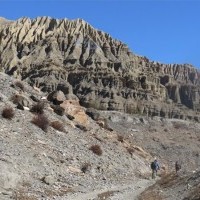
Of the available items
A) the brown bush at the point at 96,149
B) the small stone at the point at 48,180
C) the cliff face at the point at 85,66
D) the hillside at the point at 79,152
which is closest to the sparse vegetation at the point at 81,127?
the hillside at the point at 79,152

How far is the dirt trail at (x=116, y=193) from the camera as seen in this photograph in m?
24.1

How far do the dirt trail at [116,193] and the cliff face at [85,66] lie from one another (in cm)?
9565

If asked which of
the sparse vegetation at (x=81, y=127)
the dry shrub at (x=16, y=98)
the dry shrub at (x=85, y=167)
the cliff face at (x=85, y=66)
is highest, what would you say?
Result: the cliff face at (x=85, y=66)

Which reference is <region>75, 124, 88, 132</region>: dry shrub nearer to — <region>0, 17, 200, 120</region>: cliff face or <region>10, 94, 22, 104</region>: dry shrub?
<region>10, 94, 22, 104</region>: dry shrub

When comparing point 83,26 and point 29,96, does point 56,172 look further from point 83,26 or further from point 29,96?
point 83,26

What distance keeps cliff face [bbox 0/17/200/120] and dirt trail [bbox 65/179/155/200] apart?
314 feet

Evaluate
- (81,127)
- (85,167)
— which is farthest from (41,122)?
(81,127)

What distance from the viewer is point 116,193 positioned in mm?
25984

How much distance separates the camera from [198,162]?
6562cm

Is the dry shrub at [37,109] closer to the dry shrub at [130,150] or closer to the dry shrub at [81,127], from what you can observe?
the dry shrub at [81,127]

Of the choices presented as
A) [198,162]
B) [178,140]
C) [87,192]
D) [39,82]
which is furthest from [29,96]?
[39,82]

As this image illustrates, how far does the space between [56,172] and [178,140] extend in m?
57.6

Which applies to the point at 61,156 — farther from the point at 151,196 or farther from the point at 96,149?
the point at 151,196

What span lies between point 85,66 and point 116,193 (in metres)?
129
